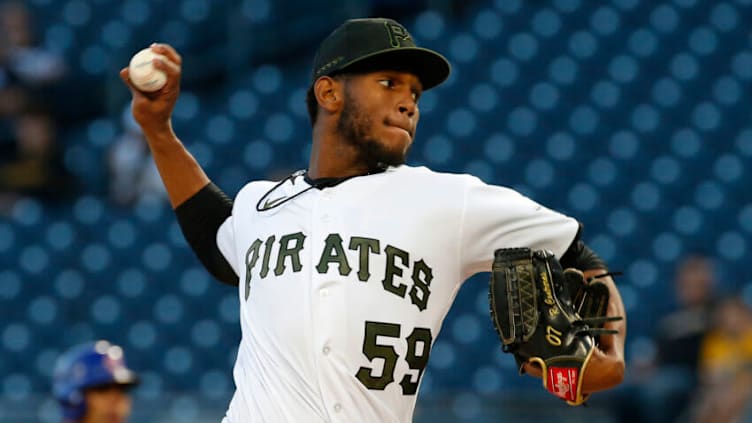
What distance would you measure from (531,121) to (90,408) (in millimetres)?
4927

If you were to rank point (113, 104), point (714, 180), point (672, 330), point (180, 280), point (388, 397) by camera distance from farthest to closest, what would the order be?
point (113, 104) → point (180, 280) → point (714, 180) → point (672, 330) → point (388, 397)

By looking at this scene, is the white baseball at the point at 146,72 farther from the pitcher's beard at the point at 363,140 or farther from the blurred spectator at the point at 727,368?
the blurred spectator at the point at 727,368

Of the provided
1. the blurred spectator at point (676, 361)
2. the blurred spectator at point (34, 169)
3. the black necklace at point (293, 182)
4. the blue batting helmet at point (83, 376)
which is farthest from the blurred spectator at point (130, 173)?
the black necklace at point (293, 182)

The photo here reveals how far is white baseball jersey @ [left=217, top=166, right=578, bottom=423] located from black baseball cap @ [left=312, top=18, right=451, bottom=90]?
257 mm

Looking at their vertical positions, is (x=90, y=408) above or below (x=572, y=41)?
below

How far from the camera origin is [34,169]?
902 cm

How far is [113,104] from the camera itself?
31.4 feet

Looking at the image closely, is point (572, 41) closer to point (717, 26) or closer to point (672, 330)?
point (717, 26)

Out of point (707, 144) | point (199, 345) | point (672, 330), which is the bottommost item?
point (199, 345)

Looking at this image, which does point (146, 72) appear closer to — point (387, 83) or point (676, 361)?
point (387, 83)

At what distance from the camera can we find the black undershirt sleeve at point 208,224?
3295 mm

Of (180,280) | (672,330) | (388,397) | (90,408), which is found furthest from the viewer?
(180,280)

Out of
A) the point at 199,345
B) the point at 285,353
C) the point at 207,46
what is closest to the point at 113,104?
the point at 207,46

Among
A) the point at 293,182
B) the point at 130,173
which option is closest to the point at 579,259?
the point at 293,182
